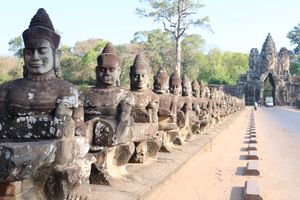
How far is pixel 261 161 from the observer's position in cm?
929

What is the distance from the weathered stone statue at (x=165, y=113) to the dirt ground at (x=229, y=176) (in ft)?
2.27

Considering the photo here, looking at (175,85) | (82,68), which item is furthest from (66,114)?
(82,68)

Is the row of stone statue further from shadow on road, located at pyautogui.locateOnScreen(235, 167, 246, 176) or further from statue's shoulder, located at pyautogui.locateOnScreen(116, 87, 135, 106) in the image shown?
shadow on road, located at pyautogui.locateOnScreen(235, 167, 246, 176)

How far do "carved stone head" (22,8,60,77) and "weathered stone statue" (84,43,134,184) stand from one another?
3.40ft

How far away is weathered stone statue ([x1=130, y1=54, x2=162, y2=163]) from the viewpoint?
6911mm

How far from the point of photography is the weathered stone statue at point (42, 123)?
3.64 meters

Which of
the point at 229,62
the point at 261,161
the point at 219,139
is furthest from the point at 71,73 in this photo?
the point at 229,62

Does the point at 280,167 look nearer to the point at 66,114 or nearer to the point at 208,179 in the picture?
the point at 208,179

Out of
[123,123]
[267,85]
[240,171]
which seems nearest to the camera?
[123,123]

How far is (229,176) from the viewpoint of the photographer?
754 cm

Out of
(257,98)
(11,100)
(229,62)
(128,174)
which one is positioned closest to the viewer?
(11,100)

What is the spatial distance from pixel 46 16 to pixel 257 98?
6156 cm

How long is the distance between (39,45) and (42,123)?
2.68ft

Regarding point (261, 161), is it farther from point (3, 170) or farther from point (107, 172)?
point (3, 170)
